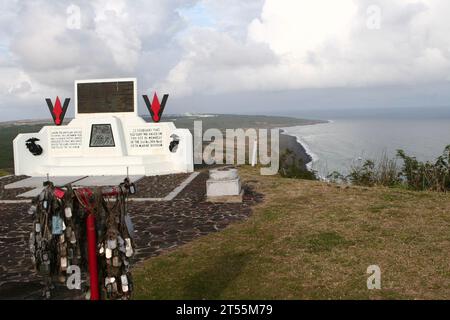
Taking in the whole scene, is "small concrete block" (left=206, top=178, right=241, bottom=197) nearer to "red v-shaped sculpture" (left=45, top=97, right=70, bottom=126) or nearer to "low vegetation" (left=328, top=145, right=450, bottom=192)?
"low vegetation" (left=328, top=145, right=450, bottom=192)

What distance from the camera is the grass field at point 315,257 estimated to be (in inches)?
211

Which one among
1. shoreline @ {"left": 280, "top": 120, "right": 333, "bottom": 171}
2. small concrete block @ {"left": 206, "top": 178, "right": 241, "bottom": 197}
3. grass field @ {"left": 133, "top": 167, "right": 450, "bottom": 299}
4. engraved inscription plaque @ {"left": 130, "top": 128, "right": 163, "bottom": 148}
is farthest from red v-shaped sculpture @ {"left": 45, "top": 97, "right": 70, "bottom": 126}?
shoreline @ {"left": 280, "top": 120, "right": 333, "bottom": 171}

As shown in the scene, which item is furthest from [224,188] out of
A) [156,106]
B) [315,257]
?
[156,106]

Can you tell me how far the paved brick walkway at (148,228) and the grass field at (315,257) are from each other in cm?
47

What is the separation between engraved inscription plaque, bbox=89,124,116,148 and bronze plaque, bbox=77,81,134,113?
0.89 meters

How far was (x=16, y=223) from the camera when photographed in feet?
29.9

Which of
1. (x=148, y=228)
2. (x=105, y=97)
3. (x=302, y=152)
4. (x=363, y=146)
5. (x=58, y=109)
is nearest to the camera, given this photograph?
(x=148, y=228)

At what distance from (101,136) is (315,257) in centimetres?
1247

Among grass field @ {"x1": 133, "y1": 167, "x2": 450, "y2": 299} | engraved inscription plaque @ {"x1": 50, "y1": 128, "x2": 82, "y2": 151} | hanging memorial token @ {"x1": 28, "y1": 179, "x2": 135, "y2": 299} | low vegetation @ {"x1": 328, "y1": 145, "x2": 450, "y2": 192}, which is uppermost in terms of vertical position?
engraved inscription plaque @ {"x1": 50, "y1": 128, "x2": 82, "y2": 151}

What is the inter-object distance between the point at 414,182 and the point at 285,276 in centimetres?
1105

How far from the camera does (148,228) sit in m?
8.54

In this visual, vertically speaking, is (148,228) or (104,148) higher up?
(104,148)

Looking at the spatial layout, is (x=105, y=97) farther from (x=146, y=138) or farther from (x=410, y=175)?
(x=410, y=175)

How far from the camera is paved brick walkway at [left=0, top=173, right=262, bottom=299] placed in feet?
19.1
